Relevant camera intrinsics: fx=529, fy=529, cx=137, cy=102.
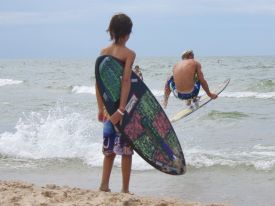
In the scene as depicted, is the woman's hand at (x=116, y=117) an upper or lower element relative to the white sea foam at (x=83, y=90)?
upper

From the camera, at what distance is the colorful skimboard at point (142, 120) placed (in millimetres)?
4586

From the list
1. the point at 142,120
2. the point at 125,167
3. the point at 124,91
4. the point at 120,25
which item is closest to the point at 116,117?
the point at 124,91

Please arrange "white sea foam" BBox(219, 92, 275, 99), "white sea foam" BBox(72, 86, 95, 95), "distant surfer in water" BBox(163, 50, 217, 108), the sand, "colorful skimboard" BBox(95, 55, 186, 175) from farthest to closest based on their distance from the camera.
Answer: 1. "white sea foam" BBox(72, 86, 95, 95)
2. "white sea foam" BBox(219, 92, 275, 99)
3. "distant surfer in water" BBox(163, 50, 217, 108)
4. "colorful skimboard" BBox(95, 55, 186, 175)
5. the sand

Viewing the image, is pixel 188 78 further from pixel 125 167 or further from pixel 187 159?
pixel 125 167

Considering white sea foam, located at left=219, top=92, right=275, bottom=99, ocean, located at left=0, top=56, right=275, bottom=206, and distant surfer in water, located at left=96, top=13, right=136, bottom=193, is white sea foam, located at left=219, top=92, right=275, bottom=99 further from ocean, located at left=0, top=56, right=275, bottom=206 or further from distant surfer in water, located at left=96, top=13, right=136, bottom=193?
distant surfer in water, located at left=96, top=13, right=136, bottom=193

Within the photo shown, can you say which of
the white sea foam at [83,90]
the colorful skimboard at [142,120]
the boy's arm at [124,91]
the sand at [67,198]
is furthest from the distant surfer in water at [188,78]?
the white sea foam at [83,90]

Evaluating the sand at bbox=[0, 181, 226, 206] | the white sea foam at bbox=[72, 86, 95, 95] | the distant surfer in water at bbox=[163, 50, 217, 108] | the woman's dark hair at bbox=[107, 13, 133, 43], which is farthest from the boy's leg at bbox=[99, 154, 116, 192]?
the white sea foam at bbox=[72, 86, 95, 95]

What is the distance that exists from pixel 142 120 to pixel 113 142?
1.10 feet

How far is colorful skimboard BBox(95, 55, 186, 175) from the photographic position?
15.0ft

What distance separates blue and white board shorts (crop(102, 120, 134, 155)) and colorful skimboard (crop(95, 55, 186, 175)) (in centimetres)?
6

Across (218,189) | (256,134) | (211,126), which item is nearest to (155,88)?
(211,126)

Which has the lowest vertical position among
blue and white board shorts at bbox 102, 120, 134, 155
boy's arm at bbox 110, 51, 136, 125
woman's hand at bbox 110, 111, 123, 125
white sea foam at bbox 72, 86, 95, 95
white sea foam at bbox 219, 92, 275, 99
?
white sea foam at bbox 72, 86, 95, 95

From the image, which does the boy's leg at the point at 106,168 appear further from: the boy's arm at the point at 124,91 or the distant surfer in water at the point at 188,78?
the distant surfer in water at the point at 188,78

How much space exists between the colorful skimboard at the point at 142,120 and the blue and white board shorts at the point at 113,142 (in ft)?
0.21
